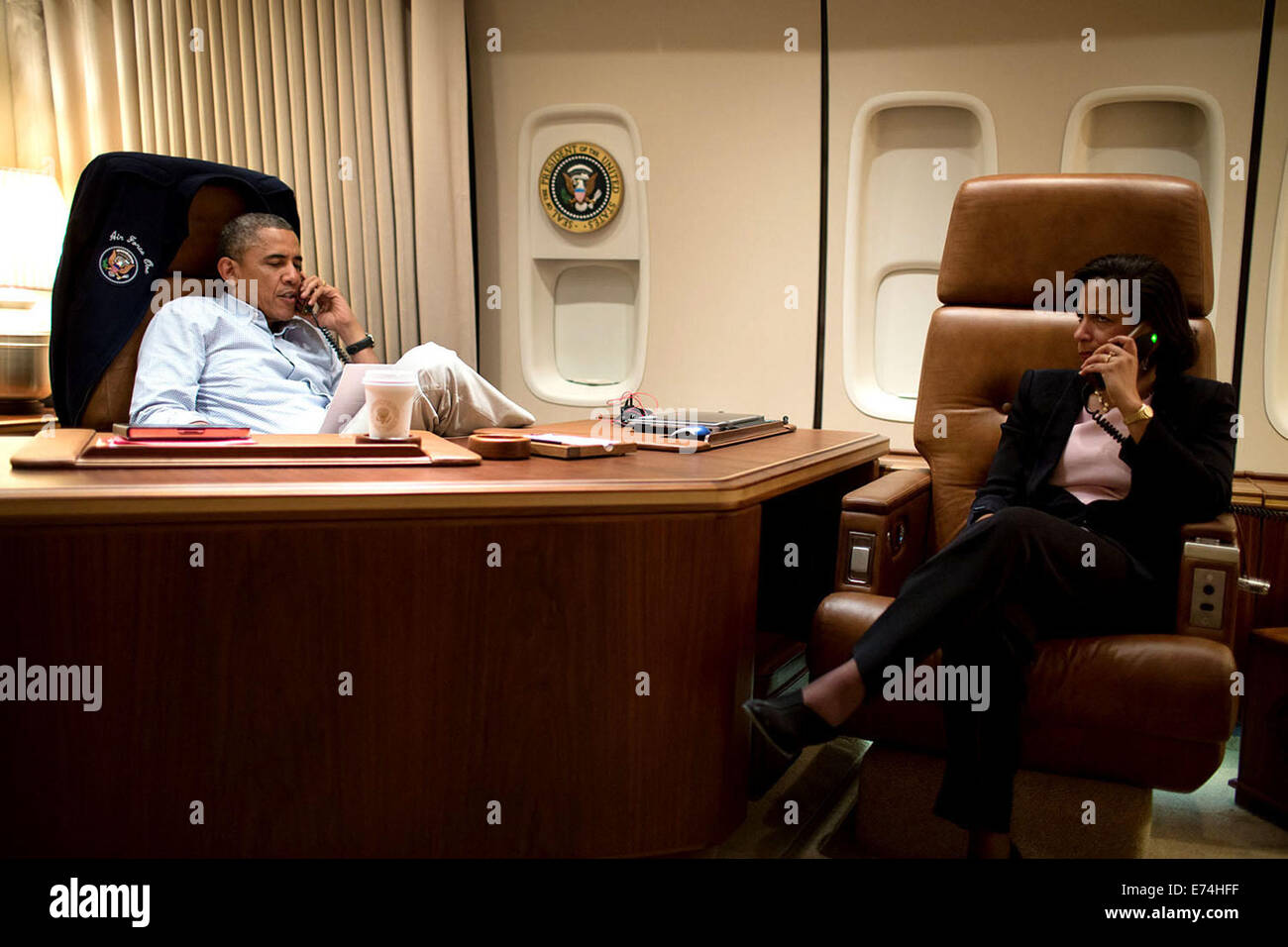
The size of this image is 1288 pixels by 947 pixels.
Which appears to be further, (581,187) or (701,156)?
(581,187)

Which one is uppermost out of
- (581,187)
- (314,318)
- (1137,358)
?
(581,187)

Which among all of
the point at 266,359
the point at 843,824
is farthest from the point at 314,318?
the point at 843,824

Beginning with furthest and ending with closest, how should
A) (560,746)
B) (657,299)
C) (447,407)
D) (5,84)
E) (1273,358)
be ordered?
(657,299) → (5,84) → (1273,358) → (447,407) → (560,746)

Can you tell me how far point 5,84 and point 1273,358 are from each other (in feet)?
14.1

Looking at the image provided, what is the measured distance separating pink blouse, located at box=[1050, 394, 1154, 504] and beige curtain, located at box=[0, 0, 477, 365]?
88.9 inches

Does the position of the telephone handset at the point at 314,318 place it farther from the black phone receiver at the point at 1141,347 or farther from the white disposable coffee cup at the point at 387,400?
the black phone receiver at the point at 1141,347

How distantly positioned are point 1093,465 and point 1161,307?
33 cm

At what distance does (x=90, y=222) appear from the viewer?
218cm

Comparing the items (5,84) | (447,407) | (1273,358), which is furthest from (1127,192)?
(5,84)

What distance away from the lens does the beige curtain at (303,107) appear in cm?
329

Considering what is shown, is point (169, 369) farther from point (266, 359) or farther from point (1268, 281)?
point (1268, 281)

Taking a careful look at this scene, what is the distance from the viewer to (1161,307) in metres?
1.87
